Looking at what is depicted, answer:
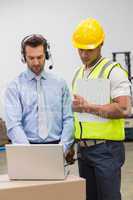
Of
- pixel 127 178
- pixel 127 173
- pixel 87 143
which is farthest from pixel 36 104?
pixel 127 173

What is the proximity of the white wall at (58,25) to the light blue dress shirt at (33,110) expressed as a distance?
4.30 metres

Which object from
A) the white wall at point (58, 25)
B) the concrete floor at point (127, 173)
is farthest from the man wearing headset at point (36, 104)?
the white wall at point (58, 25)

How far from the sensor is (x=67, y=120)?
2301mm

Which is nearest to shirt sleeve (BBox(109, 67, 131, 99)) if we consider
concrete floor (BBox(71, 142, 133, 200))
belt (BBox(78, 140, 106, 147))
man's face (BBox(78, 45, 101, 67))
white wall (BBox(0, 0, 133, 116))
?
man's face (BBox(78, 45, 101, 67))

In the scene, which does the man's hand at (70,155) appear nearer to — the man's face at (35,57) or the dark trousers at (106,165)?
the dark trousers at (106,165)

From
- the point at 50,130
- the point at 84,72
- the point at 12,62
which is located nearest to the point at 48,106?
the point at 50,130

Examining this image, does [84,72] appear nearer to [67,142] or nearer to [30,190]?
[67,142]

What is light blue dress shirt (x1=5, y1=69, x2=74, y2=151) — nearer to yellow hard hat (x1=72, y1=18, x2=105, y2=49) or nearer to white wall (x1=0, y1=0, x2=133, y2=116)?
yellow hard hat (x1=72, y1=18, x2=105, y2=49)

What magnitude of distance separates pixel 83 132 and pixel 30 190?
493 millimetres

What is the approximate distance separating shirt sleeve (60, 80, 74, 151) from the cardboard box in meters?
0.37

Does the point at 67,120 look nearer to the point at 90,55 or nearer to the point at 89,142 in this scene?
the point at 89,142

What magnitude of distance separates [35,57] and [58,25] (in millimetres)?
4526

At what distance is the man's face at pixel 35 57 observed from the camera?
2197 millimetres

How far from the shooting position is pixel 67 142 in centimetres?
227
